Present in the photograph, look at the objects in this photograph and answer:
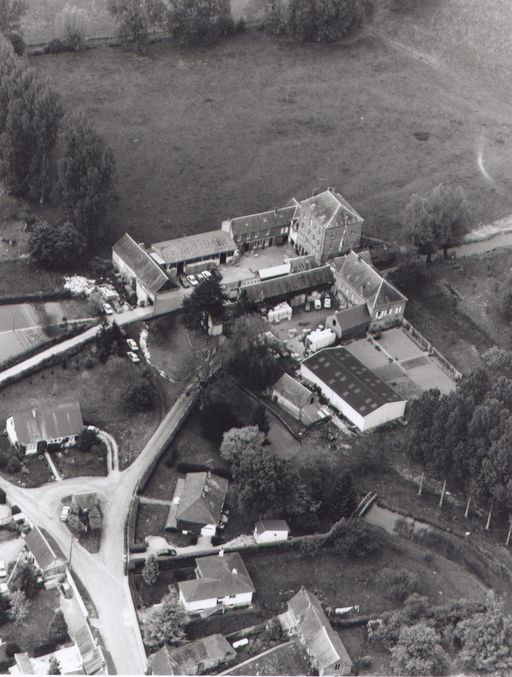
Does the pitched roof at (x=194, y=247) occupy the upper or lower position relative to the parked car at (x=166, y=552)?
upper

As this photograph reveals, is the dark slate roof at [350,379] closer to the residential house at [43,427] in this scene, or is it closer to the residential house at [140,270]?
the residential house at [140,270]

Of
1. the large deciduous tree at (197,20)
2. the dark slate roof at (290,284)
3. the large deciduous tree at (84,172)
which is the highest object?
the large deciduous tree at (197,20)

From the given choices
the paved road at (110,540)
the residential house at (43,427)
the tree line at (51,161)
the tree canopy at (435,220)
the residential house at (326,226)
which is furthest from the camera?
the tree canopy at (435,220)

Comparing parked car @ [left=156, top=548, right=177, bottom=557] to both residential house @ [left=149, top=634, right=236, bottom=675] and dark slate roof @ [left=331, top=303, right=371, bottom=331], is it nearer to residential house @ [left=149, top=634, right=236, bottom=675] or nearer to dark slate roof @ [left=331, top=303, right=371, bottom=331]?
residential house @ [left=149, top=634, right=236, bottom=675]

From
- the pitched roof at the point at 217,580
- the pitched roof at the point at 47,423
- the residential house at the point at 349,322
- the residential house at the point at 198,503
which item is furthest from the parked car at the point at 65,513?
the residential house at the point at 349,322

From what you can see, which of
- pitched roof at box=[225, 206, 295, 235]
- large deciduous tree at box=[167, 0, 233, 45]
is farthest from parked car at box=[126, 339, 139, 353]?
large deciduous tree at box=[167, 0, 233, 45]

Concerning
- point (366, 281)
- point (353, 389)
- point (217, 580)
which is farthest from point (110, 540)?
point (366, 281)
